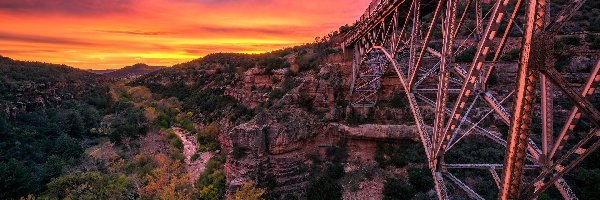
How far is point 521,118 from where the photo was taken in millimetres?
3965

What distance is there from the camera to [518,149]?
4020mm

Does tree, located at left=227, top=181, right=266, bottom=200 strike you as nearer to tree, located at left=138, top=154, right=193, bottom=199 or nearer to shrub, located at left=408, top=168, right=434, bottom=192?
tree, located at left=138, top=154, right=193, bottom=199

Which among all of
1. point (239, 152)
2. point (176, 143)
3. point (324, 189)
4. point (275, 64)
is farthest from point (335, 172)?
point (176, 143)

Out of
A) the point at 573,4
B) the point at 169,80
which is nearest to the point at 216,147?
the point at 573,4

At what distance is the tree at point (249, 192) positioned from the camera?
19.6 m

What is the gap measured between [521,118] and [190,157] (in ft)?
106

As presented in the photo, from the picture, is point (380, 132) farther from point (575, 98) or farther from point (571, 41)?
point (575, 98)

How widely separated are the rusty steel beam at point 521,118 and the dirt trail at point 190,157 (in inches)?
1013

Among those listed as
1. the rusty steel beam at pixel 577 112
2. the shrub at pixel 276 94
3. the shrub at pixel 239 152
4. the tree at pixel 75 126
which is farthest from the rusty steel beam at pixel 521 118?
the tree at pixel 75 126

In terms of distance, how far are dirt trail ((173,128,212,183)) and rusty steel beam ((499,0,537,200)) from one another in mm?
25724

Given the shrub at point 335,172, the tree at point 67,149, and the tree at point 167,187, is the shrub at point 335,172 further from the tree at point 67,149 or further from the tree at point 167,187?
the tree at point 67,149

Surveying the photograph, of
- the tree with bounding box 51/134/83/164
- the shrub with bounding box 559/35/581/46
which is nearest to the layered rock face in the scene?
the shrub with bounding box 559/35/581/46

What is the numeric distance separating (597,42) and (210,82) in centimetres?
4808

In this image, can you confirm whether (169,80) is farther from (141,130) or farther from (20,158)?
(20,158)
